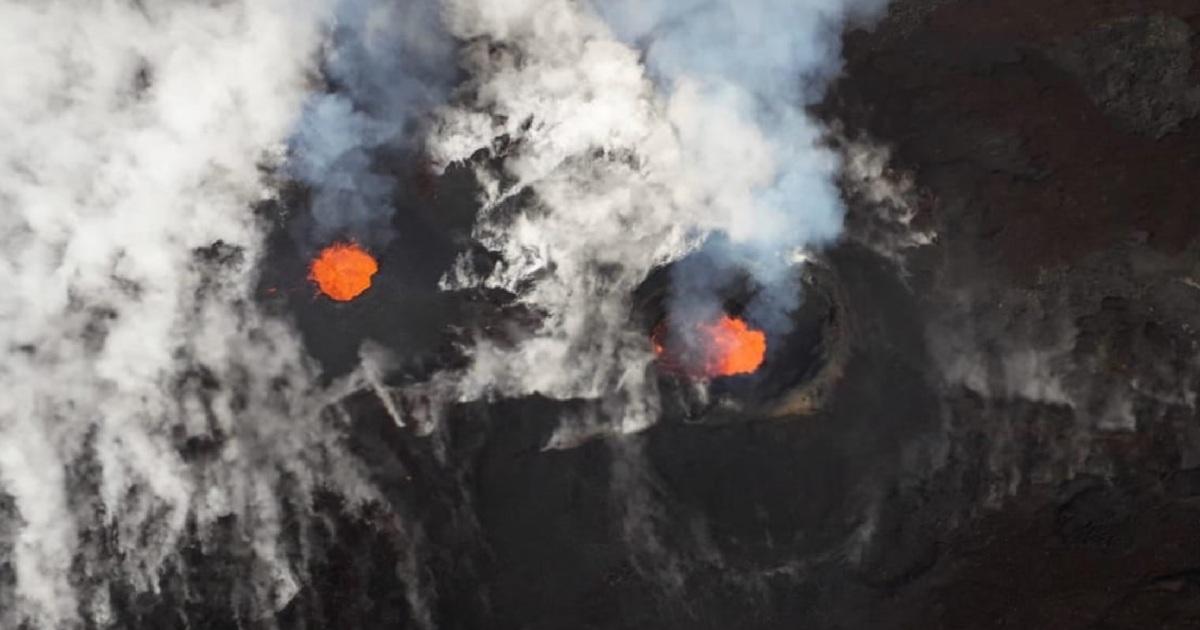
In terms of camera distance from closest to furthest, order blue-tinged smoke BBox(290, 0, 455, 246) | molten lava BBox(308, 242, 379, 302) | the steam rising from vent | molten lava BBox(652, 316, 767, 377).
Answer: molten lava BBox(652, 316, 767, 377)
the steam rising from vent
molten lava BBox(308, 242, 379, 302)
blue-tinged smoke BBox(290, 0, 455, 246)

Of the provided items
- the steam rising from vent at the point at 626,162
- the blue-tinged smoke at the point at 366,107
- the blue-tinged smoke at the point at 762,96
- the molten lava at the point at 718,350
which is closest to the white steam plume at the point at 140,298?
the blue-tinged smoke at the point at 366,107

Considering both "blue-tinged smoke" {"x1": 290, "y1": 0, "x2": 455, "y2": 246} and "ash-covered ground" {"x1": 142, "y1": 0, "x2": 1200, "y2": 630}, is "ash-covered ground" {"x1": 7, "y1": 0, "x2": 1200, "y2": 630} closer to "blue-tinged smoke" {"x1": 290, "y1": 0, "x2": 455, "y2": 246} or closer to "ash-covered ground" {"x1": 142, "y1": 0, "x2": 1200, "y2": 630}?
"ash-covered ground" {"x1": 142, "y1": 0, "x2": 1200, "y2": 630}

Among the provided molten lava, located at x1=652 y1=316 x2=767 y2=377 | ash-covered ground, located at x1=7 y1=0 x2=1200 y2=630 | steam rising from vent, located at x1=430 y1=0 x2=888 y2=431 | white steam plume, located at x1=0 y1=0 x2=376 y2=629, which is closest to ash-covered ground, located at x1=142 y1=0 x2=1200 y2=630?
ash-covered ground, located at x1=7 y1=0 x2=1200 y2=630

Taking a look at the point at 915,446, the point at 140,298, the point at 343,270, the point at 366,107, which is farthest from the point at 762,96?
the point at 140,298

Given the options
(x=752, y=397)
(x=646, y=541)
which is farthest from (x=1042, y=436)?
(x=646, y=541)

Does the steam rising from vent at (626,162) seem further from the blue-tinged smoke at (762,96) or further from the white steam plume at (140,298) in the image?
the white steam plume at (140,298)
